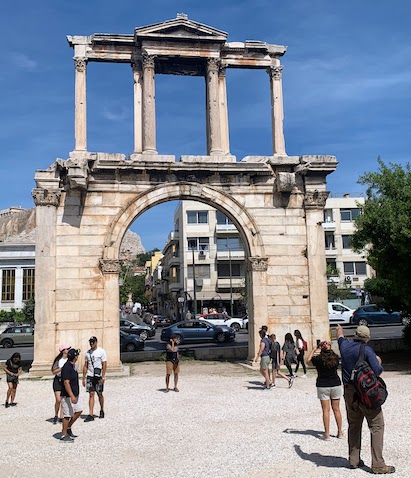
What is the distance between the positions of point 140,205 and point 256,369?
6.26 m

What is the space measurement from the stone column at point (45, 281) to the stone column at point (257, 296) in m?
6.15

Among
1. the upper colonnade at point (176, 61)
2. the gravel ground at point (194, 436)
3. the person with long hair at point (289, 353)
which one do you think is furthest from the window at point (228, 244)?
the gravel ground at point (194, 436)

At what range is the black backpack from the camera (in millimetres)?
6094

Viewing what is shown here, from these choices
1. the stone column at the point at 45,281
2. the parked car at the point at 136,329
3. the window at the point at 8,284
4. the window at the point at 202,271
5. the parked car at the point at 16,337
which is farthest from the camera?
the window at the point at 202,271

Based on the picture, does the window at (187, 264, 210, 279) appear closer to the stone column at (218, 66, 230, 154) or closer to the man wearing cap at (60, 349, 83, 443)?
the stone column at (218, 66, 230, 154)

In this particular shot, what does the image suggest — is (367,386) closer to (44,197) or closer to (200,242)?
(44,197)

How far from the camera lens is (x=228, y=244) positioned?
45.5 m

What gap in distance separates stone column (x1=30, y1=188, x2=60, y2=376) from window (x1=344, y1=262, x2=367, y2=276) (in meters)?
36.0

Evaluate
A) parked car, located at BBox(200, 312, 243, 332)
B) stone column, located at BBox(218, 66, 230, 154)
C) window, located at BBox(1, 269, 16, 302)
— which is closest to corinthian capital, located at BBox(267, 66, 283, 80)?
stone column, located at BBox(218, 66, 230, 154)

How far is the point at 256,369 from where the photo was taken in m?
15.9

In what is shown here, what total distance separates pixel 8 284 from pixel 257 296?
3280cm

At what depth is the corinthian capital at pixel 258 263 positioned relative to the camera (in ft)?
54.7

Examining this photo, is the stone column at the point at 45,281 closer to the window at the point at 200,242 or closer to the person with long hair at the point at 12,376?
the person with long hair at the point at 12,376

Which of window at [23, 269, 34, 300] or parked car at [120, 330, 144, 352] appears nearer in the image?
parked car at [120, 330, 144, 352]
